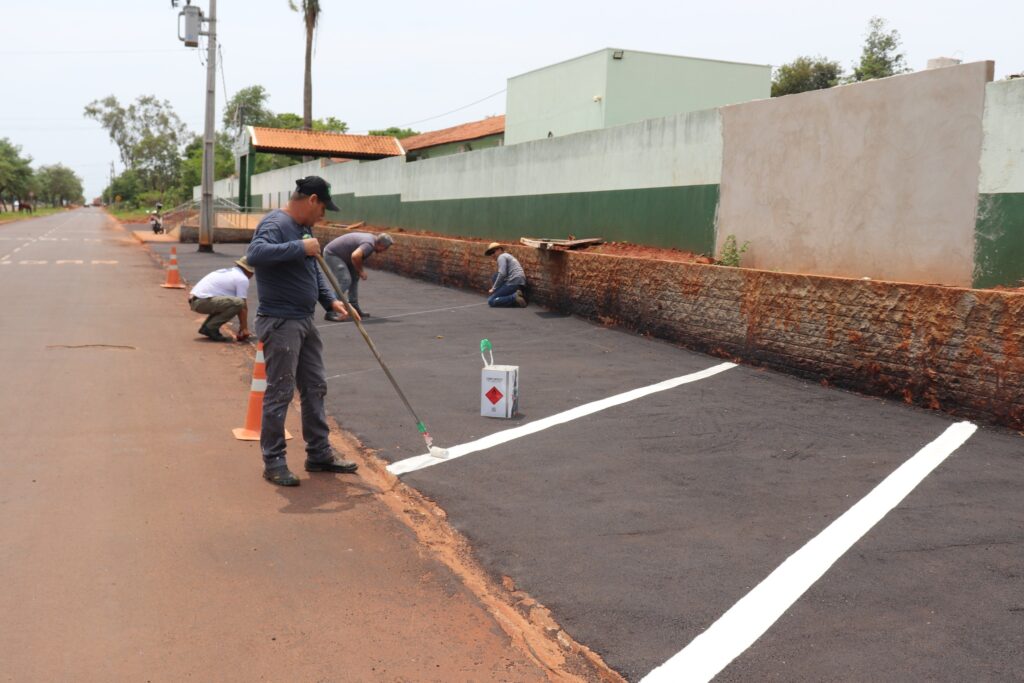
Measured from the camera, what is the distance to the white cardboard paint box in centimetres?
775

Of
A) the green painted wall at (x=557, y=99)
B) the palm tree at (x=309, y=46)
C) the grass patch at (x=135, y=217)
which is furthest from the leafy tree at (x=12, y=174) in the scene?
the green painted wall at (x=557, y=99)

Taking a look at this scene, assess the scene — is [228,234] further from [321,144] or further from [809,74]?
[809,74]

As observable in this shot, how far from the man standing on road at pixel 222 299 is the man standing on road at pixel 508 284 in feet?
15.1

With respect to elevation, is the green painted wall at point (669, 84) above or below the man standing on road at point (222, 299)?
above

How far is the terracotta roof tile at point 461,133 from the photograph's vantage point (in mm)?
37172

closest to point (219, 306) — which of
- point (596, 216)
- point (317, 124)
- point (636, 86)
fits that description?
point (596, 216)

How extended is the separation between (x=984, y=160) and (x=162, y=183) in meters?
131

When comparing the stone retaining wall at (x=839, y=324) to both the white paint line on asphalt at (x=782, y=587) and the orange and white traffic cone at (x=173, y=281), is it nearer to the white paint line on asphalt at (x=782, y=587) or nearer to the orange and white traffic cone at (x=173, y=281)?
the white paint line on asphalt at (x=782, y=587)

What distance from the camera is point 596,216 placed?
16.6 metres

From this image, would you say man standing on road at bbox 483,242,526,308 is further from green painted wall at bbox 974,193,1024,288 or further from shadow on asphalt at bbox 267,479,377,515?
shadow on asphalt at bbox 267,479,377,515

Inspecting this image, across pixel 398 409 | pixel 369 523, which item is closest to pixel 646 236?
pixel 398 409

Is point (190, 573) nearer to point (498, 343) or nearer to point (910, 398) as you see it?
point (910, 398)

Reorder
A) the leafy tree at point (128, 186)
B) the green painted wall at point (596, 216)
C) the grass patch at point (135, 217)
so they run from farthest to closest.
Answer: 1. the leafy tree at point (128, 186)
2. the grass patch at point (135, 217)
3. the green painted wall at point (596, 216)

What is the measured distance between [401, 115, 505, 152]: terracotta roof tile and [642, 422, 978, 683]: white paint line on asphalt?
31.0 meters
